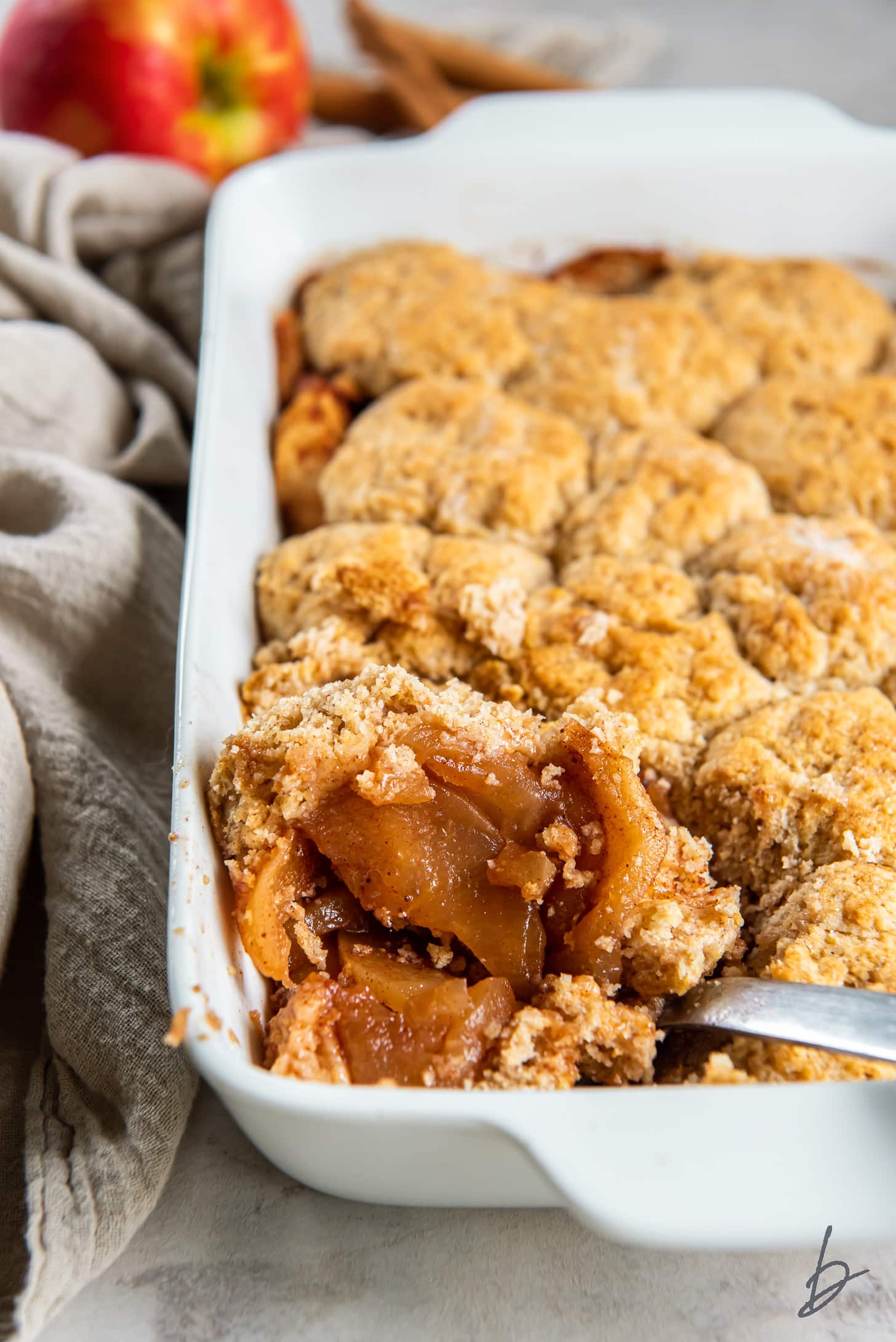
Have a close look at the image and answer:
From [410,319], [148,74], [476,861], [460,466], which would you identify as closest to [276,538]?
[460,466]

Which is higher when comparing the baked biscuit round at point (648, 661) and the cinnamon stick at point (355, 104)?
the cinnamon stick at point (355, 104)

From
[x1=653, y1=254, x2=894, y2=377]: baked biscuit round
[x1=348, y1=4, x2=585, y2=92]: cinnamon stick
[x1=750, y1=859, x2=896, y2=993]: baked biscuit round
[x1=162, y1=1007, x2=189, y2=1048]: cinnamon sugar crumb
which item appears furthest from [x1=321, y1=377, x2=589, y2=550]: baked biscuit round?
[x1=348, y1=4, x2=585, y2=92]: cinnamon stick

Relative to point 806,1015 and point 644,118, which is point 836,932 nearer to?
point 806,1015

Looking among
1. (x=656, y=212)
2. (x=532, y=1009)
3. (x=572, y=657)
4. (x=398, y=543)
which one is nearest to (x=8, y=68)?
(x=656, y=212)

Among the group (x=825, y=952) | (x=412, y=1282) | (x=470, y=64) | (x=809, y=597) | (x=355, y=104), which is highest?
(x=470, y=64)

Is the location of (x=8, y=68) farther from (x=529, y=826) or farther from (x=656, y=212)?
(x=529, y=826)

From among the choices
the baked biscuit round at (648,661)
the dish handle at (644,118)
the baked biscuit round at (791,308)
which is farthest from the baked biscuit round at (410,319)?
the baked biscuit round at (648,661)

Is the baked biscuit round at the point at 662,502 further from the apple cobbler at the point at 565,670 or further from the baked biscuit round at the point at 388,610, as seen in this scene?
the baked biscuit round at the point at 388,610
